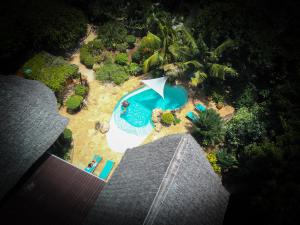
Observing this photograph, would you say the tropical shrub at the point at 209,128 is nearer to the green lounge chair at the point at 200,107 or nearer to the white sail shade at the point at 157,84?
the green lounge chair at the point at 200,107

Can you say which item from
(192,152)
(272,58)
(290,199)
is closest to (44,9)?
(192,152)

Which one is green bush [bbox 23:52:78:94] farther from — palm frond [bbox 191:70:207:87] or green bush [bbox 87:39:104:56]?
palm frond [bbox 191:70:207:87]

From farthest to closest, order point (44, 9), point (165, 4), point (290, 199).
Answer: point (165, 4), point (44, 9), point (290, 199)

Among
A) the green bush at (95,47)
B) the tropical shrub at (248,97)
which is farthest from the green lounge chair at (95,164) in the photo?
the tropical shrub at (248,97)

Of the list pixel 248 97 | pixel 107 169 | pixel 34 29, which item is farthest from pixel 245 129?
pixel 34 29

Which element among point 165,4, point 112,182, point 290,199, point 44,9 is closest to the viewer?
point 290,199

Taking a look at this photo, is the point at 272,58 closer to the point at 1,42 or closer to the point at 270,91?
the point at 270,91
